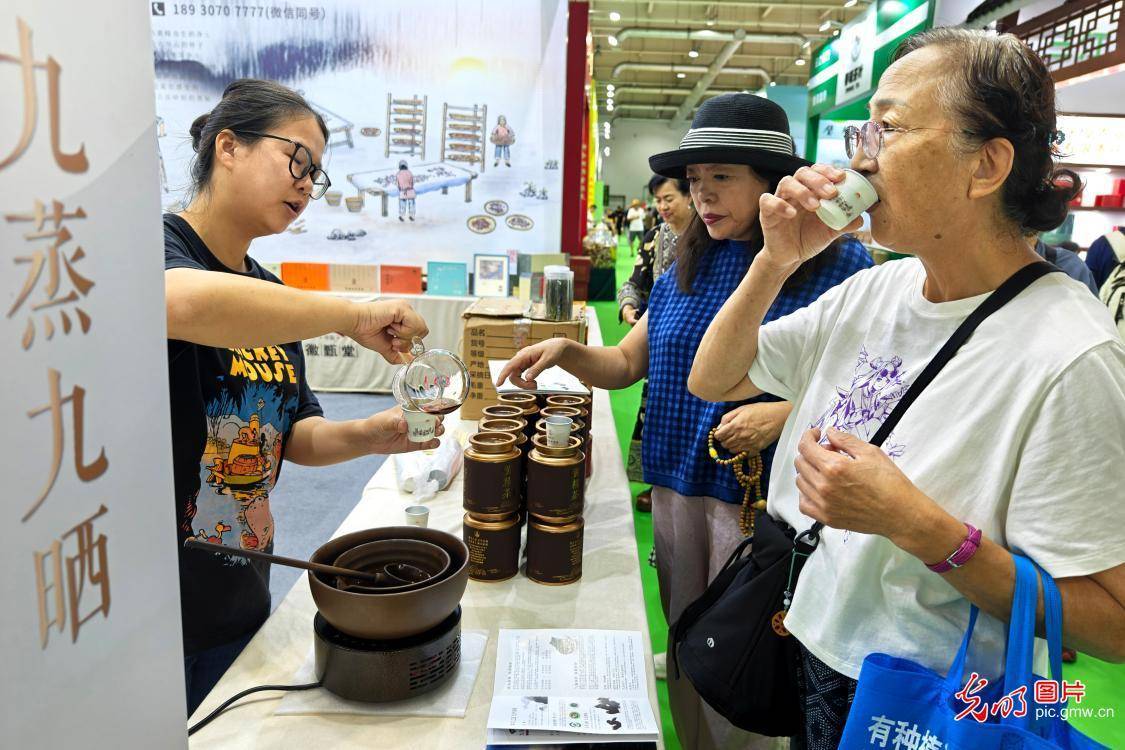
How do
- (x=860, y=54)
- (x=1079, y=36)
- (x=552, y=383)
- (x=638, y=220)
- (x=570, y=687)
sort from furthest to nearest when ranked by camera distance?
(x=638, y=220)
(x=860, y=54)
(x=1079, y=36)
(x=552, y=383)
(x=570, y=687)

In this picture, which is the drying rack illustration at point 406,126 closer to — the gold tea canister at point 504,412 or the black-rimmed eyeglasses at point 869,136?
the gold tea canister at point 504,412

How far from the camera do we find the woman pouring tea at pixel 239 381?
135cm

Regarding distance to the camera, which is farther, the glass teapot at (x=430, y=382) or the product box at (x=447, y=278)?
the product box at (x=447, y=278)

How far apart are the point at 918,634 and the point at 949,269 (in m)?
0.52

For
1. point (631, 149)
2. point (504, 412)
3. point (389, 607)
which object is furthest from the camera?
point (631, 149)

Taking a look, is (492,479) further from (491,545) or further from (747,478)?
(747,478)

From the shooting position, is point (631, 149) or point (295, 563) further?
point (631, 149)

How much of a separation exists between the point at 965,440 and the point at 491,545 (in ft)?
3.07

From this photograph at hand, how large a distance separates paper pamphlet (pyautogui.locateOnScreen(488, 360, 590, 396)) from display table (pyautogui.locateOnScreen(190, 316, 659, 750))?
33 centimetres

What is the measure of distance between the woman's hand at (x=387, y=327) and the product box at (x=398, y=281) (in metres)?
4.90

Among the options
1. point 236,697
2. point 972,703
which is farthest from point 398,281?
point 972,703

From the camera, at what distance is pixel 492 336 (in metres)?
2.70

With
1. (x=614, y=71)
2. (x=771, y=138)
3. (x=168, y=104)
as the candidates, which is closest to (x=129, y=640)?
(x=771, y=138)

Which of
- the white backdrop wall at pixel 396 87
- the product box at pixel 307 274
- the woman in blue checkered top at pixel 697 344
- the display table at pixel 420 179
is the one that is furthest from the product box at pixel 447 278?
the woman in blue checkered top at pixel 697 344
